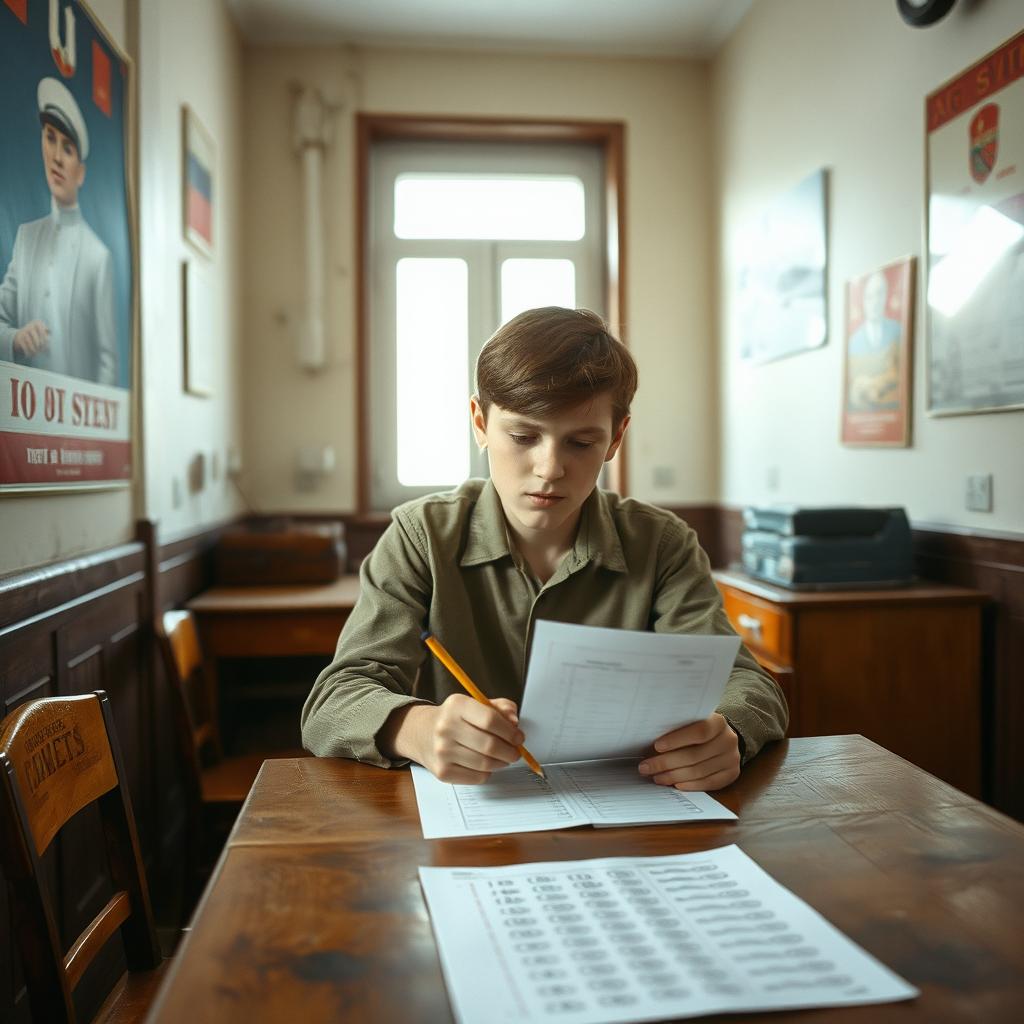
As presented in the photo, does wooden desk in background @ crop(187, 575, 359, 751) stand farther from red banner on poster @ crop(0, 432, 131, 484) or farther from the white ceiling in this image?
the white ceiling

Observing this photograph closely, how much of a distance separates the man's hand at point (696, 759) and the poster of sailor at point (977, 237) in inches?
54.9

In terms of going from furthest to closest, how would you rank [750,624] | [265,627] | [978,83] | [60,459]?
[265,627], [750,624], [978,83], [60,459]

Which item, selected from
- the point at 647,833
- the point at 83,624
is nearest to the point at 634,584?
the point at 647,833

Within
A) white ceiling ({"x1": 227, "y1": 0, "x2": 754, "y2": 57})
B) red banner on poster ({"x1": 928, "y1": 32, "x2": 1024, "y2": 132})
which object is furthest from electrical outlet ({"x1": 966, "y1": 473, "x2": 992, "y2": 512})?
white ceiling ({"x1": 227, "y1": 0, "x2": 754, "y2": 57})

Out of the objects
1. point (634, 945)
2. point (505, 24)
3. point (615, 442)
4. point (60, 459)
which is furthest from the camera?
point (505, 24)

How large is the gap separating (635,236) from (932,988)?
374 cm

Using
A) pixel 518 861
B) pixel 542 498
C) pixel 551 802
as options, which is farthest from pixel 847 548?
pixel 518 861

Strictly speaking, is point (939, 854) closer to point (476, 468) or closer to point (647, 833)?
point (647, 833)

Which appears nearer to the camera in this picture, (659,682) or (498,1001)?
(498,1001)

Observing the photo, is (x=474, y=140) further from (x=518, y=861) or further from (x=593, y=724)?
(x=518, y=861)

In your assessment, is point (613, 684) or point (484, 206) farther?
point (484, 206)

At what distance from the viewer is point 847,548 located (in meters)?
2.36

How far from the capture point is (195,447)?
2.93m

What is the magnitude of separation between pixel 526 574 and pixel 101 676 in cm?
111
